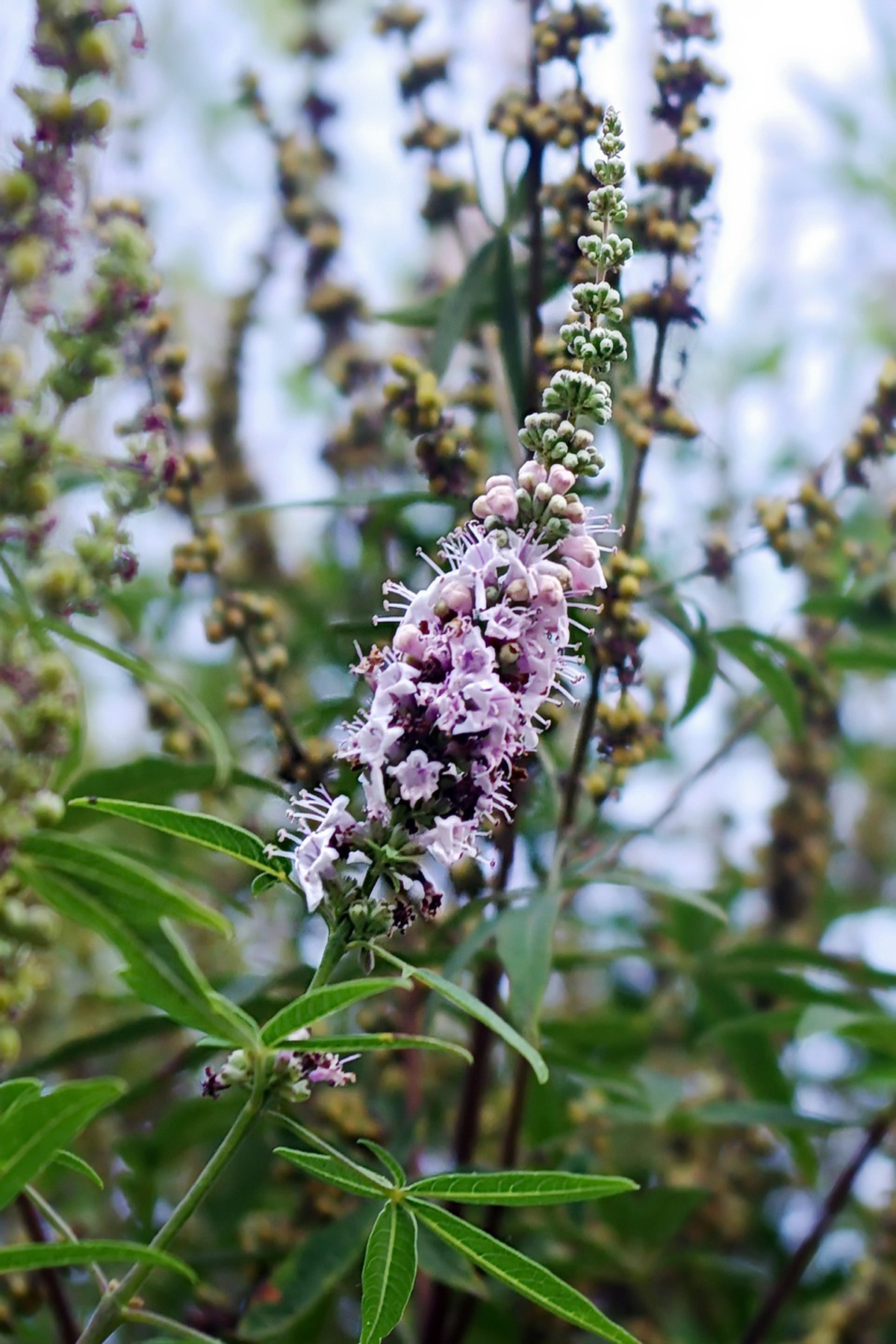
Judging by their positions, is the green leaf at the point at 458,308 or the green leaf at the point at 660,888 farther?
the green leaf at the point at 458,308

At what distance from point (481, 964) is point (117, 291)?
95cm

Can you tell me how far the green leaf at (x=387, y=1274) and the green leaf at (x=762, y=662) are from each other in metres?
0.87

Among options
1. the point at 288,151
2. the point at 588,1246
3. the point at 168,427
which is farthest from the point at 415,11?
the point at 588,1246

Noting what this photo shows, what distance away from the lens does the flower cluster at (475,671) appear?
3.50 ft

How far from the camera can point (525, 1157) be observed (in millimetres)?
1970

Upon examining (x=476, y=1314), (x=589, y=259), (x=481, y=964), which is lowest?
(x=476, y=1314)

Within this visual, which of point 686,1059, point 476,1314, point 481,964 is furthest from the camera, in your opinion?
point 686,1059

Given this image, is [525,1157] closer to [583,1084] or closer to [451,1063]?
[583,1084]

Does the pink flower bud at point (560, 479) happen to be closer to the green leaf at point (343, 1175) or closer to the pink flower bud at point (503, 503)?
the pink flower bud at point (503, 503)

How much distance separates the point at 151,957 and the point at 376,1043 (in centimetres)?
16

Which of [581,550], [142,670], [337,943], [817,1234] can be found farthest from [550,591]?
[817,1234]

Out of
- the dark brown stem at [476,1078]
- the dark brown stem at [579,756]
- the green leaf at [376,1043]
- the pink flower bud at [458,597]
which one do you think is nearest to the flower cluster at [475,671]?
the pink flower bud at [458,597]

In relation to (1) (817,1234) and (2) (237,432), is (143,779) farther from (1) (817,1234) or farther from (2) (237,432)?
(2) (237,432)

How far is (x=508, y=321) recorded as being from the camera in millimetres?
1772
